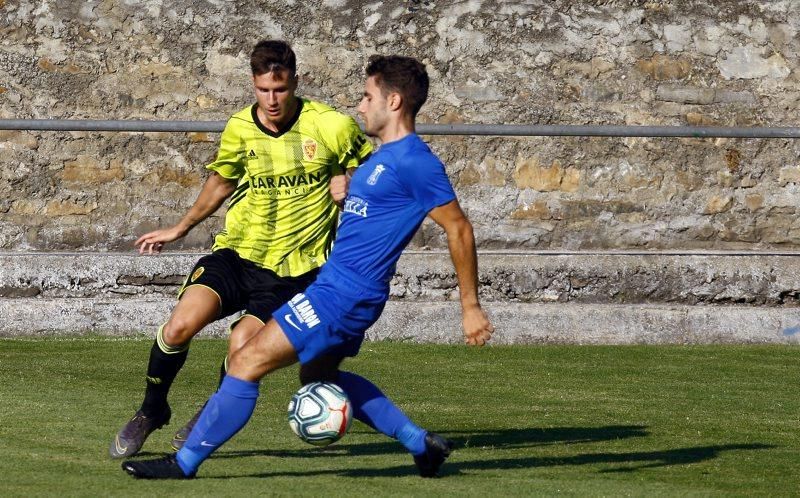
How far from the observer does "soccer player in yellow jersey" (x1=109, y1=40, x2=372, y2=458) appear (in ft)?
19.1

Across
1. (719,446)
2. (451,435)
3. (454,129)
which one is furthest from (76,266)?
(719,446)

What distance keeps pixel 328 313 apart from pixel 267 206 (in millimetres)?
1304

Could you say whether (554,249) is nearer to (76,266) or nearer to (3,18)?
(76,266)

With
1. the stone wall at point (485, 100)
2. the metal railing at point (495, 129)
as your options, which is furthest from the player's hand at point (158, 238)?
the stone wall at point (485, 100)

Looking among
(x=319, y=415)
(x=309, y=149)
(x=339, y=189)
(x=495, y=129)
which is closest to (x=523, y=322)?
(x=495, y=129)

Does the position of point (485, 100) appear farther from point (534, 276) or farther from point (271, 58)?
point (271, 58)

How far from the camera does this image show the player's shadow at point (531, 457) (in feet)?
17.9

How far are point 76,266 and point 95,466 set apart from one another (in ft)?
16.2

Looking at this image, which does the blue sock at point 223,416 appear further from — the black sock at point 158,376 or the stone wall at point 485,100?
the stone wall at point 485,100

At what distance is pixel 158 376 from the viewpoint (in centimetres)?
580

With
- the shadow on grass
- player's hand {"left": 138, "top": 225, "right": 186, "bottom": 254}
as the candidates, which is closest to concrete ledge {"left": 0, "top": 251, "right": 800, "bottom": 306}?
player's hand {"left": 138, "top": 225, "right": 186, "bottom": 254}

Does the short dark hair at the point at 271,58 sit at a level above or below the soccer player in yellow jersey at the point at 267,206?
above

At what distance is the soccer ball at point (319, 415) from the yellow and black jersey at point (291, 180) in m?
1.07

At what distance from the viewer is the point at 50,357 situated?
871cm
